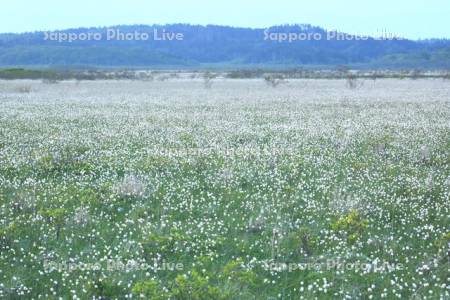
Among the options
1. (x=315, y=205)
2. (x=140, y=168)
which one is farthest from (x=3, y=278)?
(x=140, y=168)

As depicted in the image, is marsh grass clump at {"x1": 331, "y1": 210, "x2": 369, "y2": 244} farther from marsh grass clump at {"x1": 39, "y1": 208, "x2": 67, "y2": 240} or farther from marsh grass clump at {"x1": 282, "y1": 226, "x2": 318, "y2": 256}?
marsh grass clump at {"x1": 39, "y1": 208, "x2": 67, "y2": 240}

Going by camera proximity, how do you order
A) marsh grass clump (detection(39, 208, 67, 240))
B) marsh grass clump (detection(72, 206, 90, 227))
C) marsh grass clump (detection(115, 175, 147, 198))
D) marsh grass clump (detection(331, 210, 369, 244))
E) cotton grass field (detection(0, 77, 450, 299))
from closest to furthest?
cotton grass field (detection(0, 77, 450, 299)) → marsh grass clump (detection(331, 210, 369, 244)) → marsh grass clump (detection(39, 208, 67, 240)) → marsh grass clump (detection(72, 206, 90, 227)) → marsh grass clump (detection(115, 175, 147, 198))

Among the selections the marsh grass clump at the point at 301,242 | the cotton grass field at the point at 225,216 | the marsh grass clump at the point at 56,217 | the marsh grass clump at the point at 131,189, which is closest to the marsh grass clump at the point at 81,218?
the cotton grass field at the point at 225,216

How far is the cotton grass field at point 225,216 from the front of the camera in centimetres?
787

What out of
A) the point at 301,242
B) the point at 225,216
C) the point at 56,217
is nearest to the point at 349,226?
the point at 301,242

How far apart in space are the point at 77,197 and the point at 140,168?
3380 millimetres

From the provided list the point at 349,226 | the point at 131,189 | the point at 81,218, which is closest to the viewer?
the point at 349,226

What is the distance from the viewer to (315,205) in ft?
38.0

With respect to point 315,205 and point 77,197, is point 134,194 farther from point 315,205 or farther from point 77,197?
point 315,205

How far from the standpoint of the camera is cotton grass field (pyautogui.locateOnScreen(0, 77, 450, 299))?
7.87m

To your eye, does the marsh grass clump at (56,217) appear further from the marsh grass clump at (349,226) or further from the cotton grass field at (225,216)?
the marsh grass clump at (349,226)

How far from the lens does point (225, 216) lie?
35.9ft

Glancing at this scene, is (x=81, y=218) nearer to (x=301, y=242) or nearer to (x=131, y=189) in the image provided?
(x=131, y=189)

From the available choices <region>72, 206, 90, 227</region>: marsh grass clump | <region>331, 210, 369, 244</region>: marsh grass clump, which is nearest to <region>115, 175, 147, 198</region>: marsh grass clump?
<region>72, 206, 90, 227</region>: marsh grass clump
